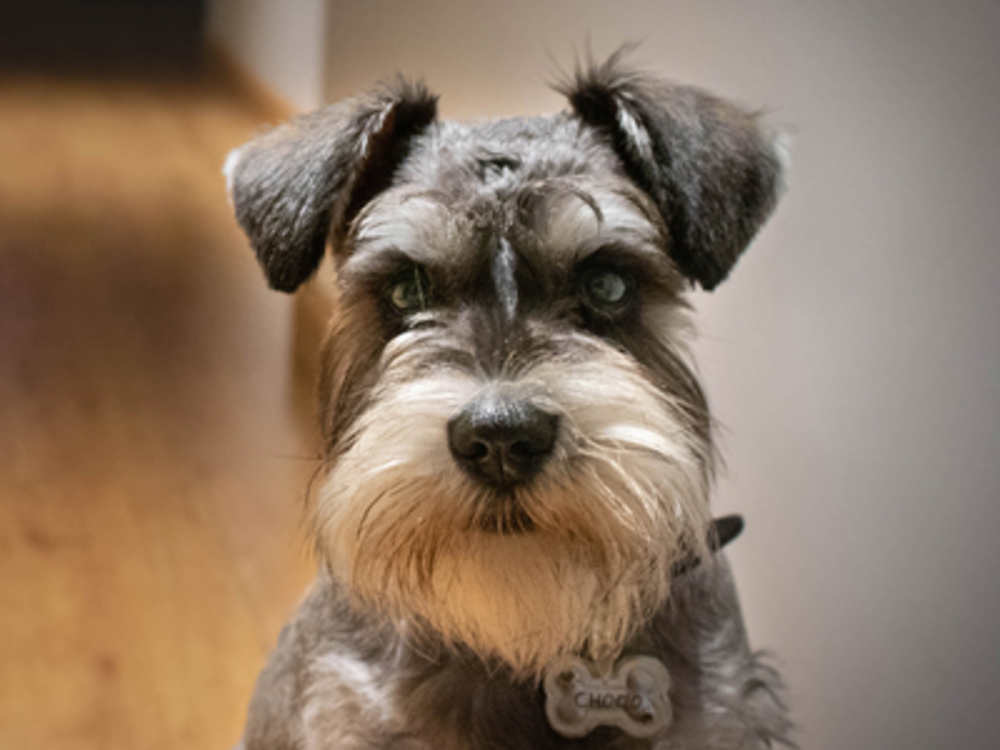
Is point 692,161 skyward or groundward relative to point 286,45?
skyward

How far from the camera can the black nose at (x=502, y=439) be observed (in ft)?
3.94

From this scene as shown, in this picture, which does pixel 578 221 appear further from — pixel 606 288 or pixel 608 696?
pixel 608 696

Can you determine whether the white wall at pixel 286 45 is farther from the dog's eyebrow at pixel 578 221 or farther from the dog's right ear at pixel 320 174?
the dog's eyebrow at pixel 578 221

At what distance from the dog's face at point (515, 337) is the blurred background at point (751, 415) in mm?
220

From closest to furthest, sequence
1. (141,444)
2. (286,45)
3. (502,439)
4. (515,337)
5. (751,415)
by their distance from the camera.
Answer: (502,439), (515,337), (751,415), (286,45), (141,444)

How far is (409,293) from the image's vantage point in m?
1.50

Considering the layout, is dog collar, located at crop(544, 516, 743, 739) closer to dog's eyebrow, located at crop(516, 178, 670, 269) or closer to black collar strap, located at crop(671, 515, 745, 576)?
black collar strap, located at crop(671, 515, 745, 576)

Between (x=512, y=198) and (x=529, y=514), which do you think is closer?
(x=529, y=514)

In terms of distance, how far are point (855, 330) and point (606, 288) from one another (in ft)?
1.51

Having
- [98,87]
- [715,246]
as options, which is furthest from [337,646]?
[98,87]

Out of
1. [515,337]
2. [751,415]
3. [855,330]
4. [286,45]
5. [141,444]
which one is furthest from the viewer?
[141,444]

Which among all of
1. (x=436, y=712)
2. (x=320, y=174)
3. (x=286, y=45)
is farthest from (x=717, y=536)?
(x=286, y=45)

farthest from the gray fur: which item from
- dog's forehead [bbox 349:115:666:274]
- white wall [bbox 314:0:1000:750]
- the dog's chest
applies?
dog's forehead [bbox 349:115:666:274]

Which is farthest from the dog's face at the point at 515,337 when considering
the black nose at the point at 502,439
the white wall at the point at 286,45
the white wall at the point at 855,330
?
the white wall at the point at 286,45
